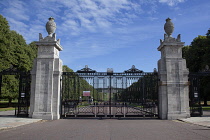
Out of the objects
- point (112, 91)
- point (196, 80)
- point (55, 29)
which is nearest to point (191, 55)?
point (196, 80)

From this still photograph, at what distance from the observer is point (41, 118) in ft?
45.5

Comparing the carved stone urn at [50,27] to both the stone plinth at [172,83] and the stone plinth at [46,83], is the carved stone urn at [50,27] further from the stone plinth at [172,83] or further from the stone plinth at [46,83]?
the stone plinth at [172,83]

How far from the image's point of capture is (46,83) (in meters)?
14.3

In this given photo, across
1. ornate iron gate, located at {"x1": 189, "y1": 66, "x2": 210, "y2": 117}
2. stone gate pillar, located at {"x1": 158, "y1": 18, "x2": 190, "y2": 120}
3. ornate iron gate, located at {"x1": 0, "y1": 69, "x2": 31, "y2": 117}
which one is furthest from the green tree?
ornate iron gate, located at {"x1": 189, "y1": 66, "x2": 210, "y2": 117}

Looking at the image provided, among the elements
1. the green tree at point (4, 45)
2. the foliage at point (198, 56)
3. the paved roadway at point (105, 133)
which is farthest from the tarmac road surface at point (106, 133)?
the foliage at point (198, 56)

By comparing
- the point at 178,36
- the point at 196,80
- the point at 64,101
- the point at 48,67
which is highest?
the point at 178,36

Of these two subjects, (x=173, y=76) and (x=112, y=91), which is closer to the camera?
(x=173, y=76)

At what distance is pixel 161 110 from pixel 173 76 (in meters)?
2.55

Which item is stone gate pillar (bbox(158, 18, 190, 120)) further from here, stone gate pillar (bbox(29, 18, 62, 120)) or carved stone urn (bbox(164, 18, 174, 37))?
stone gate pillar (bbox(29, 18, 62, 120))

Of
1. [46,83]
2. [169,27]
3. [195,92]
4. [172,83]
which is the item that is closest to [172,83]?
[172,83]

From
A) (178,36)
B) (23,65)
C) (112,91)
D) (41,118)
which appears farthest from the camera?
(23,65)

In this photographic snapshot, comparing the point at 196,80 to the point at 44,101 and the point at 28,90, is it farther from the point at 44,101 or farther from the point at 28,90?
the point at 28,90

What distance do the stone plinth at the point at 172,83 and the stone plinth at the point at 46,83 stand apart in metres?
7.42

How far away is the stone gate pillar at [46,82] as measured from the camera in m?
14.0
